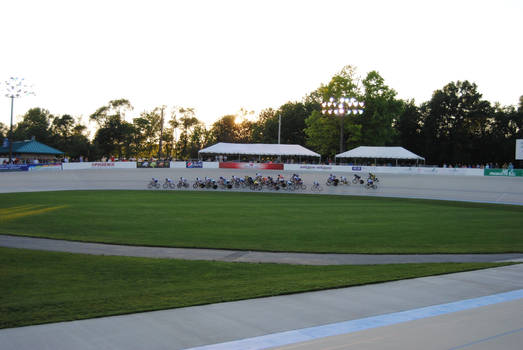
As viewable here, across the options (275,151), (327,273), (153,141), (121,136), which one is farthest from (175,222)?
(153,141)

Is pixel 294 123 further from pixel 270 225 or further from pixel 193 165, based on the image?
pixel 270 225

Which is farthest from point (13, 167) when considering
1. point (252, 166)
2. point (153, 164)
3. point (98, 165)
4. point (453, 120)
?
point (453, 120)

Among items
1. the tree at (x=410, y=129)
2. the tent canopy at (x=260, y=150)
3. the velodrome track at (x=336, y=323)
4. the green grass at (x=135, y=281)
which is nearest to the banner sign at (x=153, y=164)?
the tent canopy at (x=260, y=150)

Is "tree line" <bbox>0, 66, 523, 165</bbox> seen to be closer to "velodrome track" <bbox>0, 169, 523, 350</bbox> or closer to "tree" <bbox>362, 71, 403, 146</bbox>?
"tree" <bbox>362, 71, 403, 146</bbox>

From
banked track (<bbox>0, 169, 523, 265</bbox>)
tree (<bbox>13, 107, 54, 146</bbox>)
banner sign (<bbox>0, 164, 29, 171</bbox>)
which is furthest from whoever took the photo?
tree (<bbox>13, 107, 54, 146</bbox>)

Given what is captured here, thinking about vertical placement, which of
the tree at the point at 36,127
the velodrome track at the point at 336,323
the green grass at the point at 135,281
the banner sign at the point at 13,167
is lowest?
the green grass at the point at 135,281

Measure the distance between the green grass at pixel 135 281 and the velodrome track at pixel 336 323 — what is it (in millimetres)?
492

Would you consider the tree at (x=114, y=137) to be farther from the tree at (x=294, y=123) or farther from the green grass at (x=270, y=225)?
the green grass at (x=270, y=225)

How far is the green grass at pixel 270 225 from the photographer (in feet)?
48.1

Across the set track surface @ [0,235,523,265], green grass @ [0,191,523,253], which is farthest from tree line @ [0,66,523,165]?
track surface @ [0,235,523,265]

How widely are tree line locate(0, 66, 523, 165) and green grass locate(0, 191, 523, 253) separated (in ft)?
145

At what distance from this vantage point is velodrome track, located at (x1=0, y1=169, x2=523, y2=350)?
16.1ft

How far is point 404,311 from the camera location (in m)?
6.25

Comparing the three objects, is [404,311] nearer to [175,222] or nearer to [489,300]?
[489,300]
